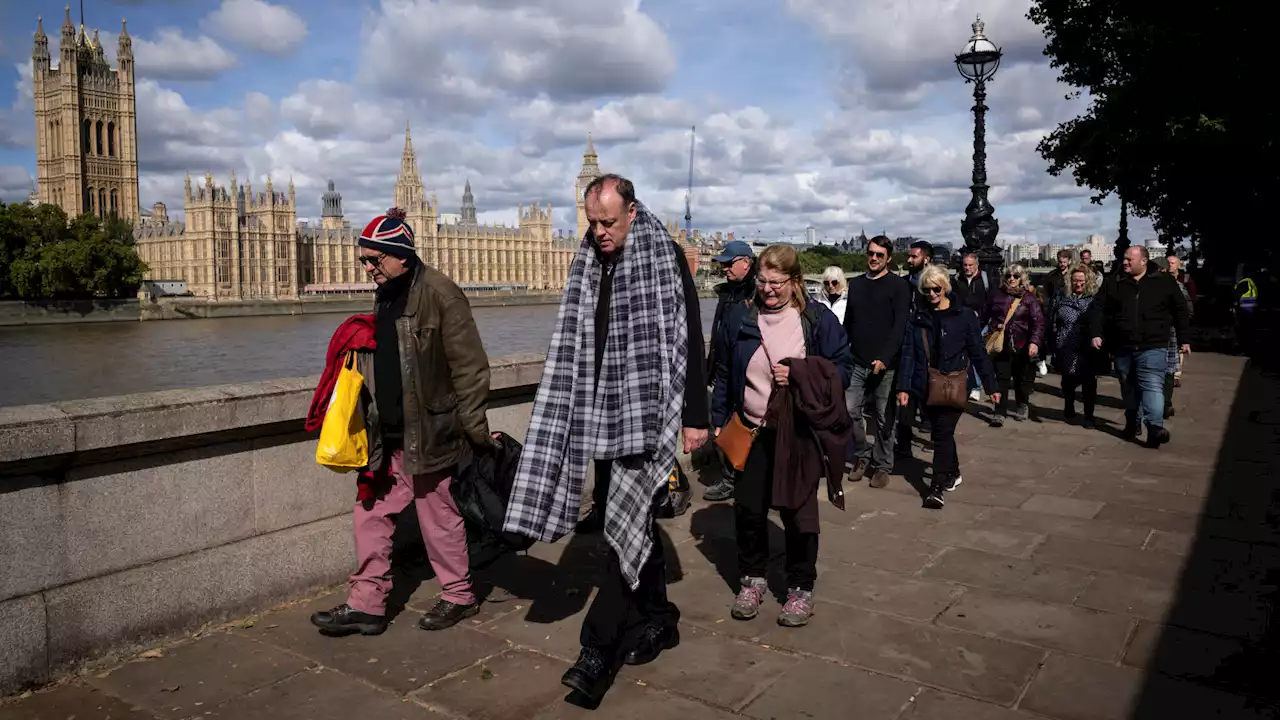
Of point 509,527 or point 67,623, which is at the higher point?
point 509,527

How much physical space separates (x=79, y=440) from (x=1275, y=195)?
85.7ft

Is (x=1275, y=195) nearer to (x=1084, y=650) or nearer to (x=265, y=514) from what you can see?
(x=1084, y=650)

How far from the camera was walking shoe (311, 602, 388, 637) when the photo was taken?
4133mm

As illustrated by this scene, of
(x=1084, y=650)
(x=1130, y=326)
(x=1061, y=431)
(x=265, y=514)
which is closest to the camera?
(x=1084, y=650)

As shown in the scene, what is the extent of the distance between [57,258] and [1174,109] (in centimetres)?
6998

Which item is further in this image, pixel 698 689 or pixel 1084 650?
pixel 1084 650

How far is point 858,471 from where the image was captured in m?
7.50

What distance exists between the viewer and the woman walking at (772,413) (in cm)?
433

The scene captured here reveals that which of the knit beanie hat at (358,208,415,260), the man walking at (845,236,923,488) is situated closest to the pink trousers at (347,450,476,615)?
the knit beanie hat at (358,208,415,260)

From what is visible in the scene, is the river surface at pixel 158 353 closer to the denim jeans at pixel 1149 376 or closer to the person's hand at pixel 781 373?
the denim jeans at pixel 1149 376

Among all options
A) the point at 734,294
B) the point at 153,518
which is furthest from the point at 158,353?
the point at 153,518

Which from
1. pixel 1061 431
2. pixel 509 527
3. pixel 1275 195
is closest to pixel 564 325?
pixel 509 527

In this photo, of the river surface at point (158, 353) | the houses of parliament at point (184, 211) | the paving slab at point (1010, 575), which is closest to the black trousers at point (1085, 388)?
the paving slab at point (1010, 575)

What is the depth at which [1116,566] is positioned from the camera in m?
5.17
